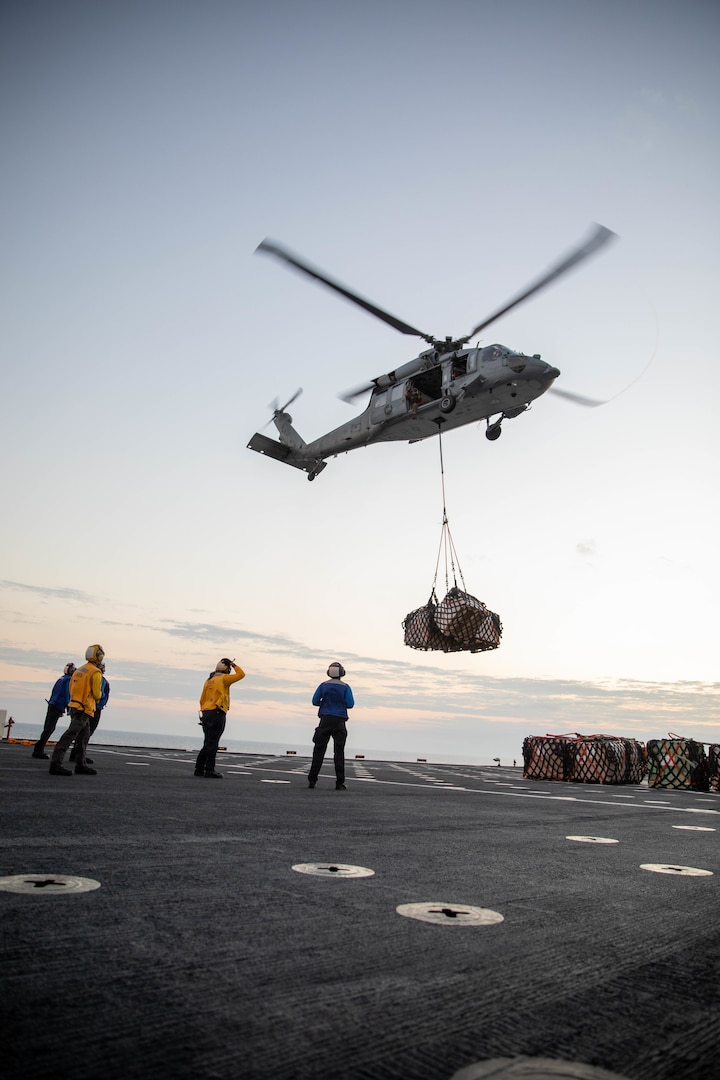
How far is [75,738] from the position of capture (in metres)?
9.65

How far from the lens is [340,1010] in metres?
1.72

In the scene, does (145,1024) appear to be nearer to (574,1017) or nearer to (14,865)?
(574,1017)

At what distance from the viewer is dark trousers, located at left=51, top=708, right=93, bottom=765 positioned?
924cm

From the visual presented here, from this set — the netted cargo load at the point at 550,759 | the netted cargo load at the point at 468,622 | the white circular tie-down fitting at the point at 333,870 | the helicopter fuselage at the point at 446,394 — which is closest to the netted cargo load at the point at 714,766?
the netted cargo load at the point at 550,759

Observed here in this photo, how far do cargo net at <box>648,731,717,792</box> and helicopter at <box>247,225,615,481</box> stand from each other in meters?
10.7

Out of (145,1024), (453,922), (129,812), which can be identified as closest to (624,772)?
(129,812)

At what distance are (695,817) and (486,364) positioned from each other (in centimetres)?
1075

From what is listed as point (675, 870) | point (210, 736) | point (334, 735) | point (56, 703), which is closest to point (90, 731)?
point (210, 736)

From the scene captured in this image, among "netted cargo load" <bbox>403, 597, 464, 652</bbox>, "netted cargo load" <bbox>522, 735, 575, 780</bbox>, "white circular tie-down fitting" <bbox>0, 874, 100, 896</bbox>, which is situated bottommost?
"netted cargo load" <bbox>522, 735, 575, 780</bbox>

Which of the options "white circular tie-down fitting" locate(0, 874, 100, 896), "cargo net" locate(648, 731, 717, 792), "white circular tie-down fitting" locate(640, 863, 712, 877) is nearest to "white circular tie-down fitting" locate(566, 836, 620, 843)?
"white circular tie-down fitting" locate(640, 863, 712, 877)

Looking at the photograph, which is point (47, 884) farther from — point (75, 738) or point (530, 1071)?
point (75, 738)

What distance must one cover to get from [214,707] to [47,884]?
8776 mm

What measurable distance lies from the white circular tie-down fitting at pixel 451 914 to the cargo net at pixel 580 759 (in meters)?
18.9

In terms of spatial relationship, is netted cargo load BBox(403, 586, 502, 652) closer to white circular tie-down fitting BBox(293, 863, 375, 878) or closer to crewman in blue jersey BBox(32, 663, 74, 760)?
crewman in blue jersey BBox(32, 663, 74, 760)
